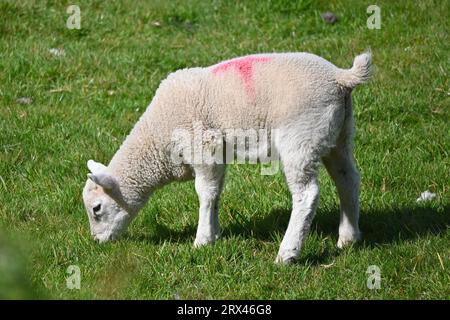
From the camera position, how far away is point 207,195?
215 inches

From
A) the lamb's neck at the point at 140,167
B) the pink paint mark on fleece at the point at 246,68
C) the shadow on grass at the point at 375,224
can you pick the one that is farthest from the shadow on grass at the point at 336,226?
the pink paint mark on fleece at the point at 246,68

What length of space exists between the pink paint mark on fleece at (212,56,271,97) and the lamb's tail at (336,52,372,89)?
18.8 inches

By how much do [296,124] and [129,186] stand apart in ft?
4.23

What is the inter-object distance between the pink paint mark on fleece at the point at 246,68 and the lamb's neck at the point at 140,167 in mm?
610

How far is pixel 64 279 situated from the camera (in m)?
5.11

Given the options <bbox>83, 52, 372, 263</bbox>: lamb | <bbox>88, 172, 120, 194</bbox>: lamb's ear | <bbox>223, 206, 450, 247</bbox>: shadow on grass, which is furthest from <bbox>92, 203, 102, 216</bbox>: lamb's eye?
<bbox>223, 206, 450, 247</bbox>: shadow on grass

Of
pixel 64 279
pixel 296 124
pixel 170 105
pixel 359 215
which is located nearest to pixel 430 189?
pixel 359 215

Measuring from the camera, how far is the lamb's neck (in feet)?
18.5

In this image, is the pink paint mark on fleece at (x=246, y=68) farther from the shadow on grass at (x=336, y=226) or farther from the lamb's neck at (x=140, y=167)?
the shadow on grass at (x=336, y=226)

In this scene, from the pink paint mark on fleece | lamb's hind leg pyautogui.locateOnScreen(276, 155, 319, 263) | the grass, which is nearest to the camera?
the grass

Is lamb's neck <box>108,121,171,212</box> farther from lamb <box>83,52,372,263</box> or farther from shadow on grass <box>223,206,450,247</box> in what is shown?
shadow on grass <box>223,206,450,247</box>

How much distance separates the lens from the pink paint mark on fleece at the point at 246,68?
5.27 m

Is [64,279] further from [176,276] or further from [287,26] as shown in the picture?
[287,26]

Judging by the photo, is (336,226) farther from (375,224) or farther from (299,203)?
(299,203)
